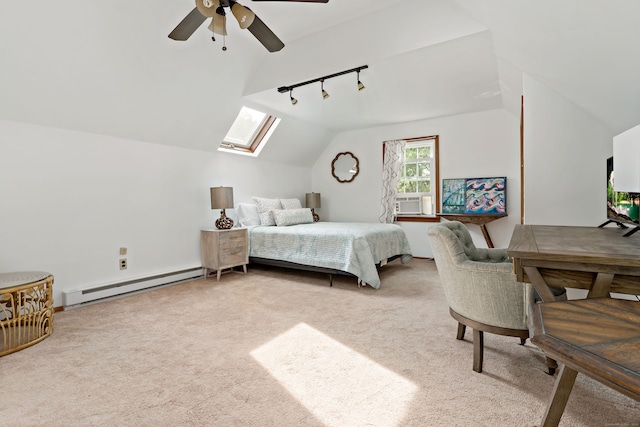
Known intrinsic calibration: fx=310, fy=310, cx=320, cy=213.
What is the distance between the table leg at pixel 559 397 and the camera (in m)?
0.91

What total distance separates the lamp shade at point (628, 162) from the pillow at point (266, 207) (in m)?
4.03

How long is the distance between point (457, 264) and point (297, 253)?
2.53m

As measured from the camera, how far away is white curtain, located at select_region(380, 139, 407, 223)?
5523 millimetres

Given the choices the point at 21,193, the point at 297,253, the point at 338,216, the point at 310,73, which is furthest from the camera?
the point at 338,216

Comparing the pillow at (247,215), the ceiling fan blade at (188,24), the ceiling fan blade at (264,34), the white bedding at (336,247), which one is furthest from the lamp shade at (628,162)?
the pillow at (247,215)

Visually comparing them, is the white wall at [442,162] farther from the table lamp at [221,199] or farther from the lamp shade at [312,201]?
the table lamp at [221,199]

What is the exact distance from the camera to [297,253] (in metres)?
4.14

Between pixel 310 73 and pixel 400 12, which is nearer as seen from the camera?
pixel 400 12

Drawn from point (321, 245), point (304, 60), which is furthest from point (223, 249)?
point (304, 60)

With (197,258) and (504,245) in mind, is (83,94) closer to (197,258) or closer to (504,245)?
(197,258)

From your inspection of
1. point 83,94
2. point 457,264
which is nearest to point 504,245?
point 457,264

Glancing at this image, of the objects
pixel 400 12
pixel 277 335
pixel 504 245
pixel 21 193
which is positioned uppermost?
pixel 400 12

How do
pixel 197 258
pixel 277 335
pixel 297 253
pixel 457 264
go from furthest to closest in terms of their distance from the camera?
pixel 197 258 → pixel 297 253 → pixel 277 335 → pixel 457 264

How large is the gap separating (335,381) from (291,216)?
3.36 metres
